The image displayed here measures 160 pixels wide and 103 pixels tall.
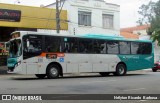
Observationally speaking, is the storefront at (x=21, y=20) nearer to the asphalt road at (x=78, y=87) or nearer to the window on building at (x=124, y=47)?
the window on building at (x=124, y=47)

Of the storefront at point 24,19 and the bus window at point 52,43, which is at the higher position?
the storefront at point 24,19

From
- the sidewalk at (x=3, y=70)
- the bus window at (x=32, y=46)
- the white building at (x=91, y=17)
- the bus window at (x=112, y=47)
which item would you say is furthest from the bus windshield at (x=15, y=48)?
the white building at (x=91, y=17)

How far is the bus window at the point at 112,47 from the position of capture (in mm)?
26422

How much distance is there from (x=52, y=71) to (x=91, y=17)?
16768 mm

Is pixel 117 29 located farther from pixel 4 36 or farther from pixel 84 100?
pixel 84 100

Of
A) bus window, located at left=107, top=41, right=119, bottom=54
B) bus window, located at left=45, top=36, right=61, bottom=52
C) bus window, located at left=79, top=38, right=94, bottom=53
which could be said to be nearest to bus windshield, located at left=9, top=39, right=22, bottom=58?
Answer: bus window, located at left=45, top=36, right=61, bottom=52

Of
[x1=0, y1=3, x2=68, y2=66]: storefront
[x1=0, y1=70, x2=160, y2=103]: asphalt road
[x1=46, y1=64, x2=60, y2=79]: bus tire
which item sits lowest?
[x1=0, y1=70, x2=160, y2=103]: asphalt road

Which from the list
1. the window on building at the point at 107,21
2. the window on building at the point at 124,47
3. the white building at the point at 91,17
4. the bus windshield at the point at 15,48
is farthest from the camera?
the window on building at the point at 107,21

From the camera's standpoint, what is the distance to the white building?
3654 centimetres

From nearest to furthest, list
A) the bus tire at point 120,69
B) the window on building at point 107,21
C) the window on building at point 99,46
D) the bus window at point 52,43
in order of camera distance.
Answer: the bus window at point 52,43
the window on building at point 99,46
the bus tire at point 120,69
the window on building at point 107,21

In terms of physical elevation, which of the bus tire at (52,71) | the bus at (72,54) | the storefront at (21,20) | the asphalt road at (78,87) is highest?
the storefront at (21,20)

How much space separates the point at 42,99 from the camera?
1209cm

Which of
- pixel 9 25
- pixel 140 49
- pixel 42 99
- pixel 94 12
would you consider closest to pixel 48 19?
pixel 9 25

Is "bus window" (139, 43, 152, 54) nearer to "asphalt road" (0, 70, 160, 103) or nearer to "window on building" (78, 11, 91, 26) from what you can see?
"asphalt road" (0, 70, 160, 103)
